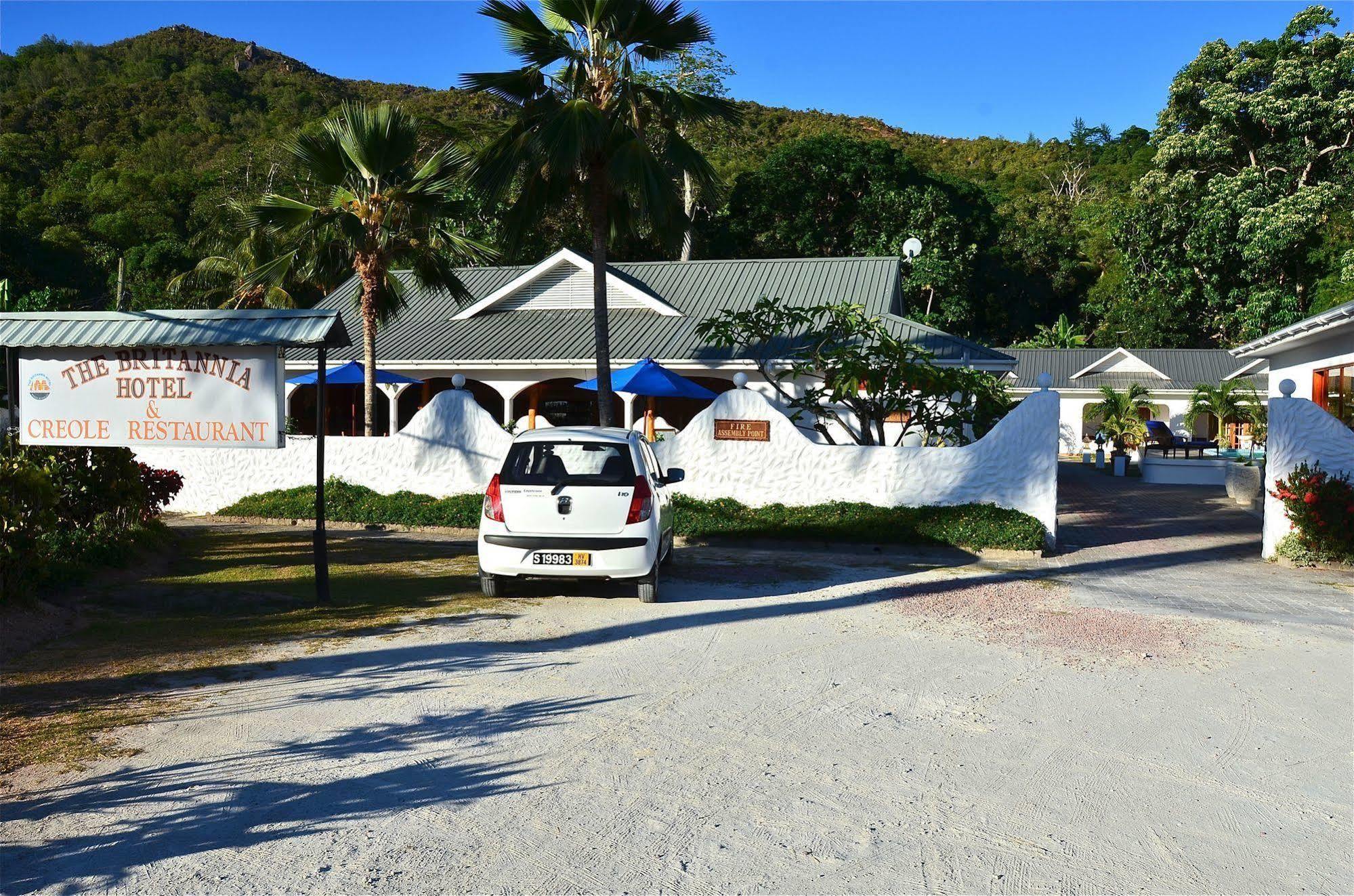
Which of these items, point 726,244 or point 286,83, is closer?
point 726,244

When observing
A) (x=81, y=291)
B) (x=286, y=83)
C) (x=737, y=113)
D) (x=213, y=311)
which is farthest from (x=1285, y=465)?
(x=286, y=83)

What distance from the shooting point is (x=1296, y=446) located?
516 inches

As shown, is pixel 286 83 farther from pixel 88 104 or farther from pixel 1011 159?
pixel 1011 159

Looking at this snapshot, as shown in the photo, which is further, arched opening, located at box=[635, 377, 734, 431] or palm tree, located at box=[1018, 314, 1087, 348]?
palm tree, located at box=[1018, 314, 1087, 348]

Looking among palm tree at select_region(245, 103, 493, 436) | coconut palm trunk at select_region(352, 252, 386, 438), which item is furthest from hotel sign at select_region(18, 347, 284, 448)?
coconut palm trunk at select_region(352, 252, 386, 438)

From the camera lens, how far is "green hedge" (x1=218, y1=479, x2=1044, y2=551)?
14.1 m

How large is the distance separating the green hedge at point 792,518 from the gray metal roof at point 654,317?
24.0 ft

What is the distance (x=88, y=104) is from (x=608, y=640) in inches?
2857

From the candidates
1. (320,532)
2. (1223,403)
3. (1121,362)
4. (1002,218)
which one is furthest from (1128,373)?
(320,532)

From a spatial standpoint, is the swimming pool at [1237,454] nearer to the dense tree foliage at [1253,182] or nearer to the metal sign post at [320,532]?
the dense tree foliage at [1253,182]

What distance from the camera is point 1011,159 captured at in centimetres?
7981

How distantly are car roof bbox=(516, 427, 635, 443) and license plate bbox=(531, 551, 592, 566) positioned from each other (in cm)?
→ 112

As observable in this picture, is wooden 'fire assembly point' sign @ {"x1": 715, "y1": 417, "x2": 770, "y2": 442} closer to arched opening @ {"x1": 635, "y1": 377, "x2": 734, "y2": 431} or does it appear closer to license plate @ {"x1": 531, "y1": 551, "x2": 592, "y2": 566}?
license plate @ {"x1": 531, "y1": 551, "x2": 592, "y2": 566}

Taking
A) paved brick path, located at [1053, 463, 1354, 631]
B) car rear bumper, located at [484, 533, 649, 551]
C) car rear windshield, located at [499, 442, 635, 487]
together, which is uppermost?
car rear windshield, located at [499, 442, 635, 487]
